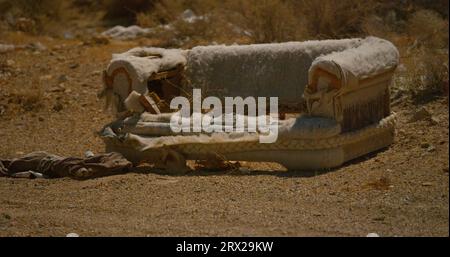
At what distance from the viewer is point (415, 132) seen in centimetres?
832

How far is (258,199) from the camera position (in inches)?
262

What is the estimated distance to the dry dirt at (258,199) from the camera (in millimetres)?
5852

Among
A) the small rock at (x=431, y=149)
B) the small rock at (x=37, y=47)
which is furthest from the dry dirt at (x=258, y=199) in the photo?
the small rock at (x=37, y=47)

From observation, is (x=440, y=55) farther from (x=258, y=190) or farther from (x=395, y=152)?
(x=258, y=190)

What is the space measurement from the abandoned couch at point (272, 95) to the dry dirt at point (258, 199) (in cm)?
18

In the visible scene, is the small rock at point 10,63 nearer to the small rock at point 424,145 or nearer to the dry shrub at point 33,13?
the dry shrub at point 33,13

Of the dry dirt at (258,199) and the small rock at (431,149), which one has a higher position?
the small rock at (431,149)

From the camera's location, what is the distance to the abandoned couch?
24.0ft

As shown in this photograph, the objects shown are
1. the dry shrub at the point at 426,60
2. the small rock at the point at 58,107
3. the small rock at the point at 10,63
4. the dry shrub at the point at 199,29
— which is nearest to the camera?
the dry shrub at the point at 426,60

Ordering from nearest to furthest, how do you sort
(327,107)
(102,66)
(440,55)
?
(327,107) → (440,55) → (102,66)

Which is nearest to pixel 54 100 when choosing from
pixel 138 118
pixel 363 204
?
pixel 138 118

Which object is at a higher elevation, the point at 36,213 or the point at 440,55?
the point at 440,55

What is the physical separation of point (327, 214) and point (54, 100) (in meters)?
6.05

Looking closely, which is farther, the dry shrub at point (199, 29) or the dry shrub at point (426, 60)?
the dry shrub at point (199, 29)
